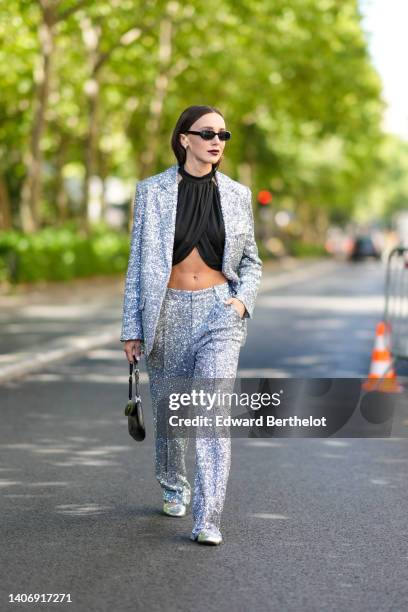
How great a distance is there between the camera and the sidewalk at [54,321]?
1388 cm

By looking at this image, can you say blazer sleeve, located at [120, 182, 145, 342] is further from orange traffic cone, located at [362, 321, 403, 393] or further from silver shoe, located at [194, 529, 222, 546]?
orange traffic cone, located at [362, 321, 403, 393]

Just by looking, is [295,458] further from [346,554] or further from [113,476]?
[346,554]

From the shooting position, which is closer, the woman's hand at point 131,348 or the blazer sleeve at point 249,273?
the blazer sleeve at point 249,273

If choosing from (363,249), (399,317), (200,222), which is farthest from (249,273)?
(363,249)

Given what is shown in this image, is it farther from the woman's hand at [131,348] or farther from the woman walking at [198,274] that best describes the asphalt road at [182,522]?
the woman's hand at [131,348]

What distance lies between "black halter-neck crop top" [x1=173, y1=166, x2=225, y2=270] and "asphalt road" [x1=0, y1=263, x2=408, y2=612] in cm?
124

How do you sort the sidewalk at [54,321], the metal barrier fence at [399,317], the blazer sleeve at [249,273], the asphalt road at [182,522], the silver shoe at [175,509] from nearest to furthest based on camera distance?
the asphalt road at [182,522], the blazer sleeve at [249,273], the silver shoe at [175,509], the metal barrier fence at [399,317], the sidewalk at [54,321]

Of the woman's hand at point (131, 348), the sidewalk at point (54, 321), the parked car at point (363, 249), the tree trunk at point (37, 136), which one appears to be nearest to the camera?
the woman's hand at point (131, 348)

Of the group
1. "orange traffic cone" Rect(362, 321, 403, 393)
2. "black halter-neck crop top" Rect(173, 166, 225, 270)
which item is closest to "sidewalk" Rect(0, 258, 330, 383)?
"orange traffic cone" Rect(362, 321, 403, 393)

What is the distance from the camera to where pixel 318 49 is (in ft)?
120

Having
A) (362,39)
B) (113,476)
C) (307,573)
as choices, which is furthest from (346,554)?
(362,39)

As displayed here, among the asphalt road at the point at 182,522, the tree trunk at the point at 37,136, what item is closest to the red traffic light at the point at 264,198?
the tree trunk at the point at 37,136

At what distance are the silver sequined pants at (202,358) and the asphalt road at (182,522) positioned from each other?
237mm

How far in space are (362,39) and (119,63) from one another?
775 centimetres
